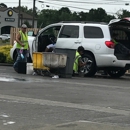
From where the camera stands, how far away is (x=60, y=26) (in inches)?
617

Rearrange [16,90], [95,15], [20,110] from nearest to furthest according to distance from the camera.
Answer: [20,110], [16,90], [95,15]

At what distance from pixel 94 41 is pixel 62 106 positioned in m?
6.65

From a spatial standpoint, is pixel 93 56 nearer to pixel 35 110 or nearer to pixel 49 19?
pixel 35 110

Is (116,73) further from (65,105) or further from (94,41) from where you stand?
(65,105)

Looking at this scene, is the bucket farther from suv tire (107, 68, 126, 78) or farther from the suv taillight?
suv tire (107, 68, 126, 78)

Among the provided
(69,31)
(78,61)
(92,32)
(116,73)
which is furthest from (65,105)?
(116,73)

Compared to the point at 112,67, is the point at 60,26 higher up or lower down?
higher up

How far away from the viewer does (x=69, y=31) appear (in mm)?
15359

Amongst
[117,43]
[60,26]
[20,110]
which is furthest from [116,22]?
[20,110]

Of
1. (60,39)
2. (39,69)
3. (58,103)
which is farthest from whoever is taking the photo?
(60,39)

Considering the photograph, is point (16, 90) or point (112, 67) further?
point (112, 67)

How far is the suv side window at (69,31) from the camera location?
1521 centimetres

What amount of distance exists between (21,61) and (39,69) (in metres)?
0.98

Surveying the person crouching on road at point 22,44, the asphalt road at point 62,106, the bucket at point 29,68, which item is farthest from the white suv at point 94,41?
the asphalt road at point 62,106
